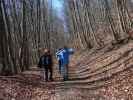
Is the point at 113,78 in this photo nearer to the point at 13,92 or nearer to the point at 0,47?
the point at 13,92

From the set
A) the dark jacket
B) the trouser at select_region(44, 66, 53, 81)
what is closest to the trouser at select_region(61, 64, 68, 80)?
the trouser at select_region(44, 66, 53, 81)

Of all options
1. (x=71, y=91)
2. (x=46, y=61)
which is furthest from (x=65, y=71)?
(x=71, y=91)

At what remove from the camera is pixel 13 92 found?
13.8 metres

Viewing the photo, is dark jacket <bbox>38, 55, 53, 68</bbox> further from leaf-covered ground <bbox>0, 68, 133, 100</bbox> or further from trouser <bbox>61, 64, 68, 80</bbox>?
leaf-covered ground <bbox>0, 68, 133, 100</bbox>

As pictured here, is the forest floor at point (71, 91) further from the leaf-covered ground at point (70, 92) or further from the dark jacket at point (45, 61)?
the dark jacket at point (45, 61)

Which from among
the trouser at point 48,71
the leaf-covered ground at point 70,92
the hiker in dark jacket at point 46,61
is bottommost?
the leaf-covered ground at point 70,92

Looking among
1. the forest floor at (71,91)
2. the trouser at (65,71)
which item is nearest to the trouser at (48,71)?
the trouser at (65,71)

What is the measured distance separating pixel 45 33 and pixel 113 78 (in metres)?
34.7

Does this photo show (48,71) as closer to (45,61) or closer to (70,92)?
(45,61)

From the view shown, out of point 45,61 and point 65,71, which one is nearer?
point 45,61

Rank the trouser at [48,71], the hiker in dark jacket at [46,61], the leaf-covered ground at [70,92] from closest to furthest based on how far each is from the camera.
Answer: the leaf-covered ground at [70,92] < the hiker in dark jacket at [46,61] < the trouser at [48,71]

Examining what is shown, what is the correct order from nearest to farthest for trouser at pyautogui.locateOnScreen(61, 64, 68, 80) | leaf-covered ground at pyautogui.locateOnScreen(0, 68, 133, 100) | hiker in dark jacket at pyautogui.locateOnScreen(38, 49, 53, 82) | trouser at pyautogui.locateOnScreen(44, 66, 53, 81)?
1. leaf-covered ground at pyautogui.locateOnScreen(0, 68, 133, 100)
2. hiker in dark jacket at pyautogui.locateOnScreen(38, 49, 53, 82)
3. trouser at pyautogui.locateOnScreen(44, 66, 53, 81)
4. trouser at pyautogui.locateOnScreen(61, 64, 68, 80)

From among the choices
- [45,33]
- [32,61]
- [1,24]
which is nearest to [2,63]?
[1,24]

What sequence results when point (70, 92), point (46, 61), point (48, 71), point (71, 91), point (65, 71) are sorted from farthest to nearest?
point (48, 71) → point (65, 71) → point (46, 61) → point (71, 91) → point (70, 92)
